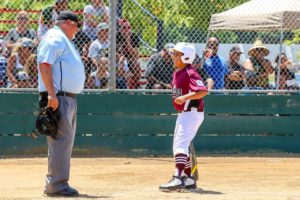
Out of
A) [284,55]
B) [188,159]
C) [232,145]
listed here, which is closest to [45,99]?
[188,159]

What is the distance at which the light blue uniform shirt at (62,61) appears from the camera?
27.5 feet

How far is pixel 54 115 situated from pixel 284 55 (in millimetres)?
6986

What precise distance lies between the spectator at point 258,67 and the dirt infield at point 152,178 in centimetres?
141

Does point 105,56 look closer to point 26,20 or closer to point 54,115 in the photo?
point 26,20

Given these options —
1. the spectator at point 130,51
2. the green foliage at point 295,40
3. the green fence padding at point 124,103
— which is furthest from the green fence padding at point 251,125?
the green foliage at point 295,40

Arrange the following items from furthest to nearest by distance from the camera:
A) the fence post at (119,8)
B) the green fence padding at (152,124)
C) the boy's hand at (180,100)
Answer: the fence post at (119,8) < the green fence padding at (152,124) < the boy's hand at (180,100)

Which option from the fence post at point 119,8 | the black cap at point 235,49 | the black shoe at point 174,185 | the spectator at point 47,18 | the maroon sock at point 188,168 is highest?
the fence post at point 119,8

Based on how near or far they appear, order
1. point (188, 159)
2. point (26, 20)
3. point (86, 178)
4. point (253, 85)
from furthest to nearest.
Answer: point (253, 85)
point (26, 20)
point (86, 178)
point (188, 159)

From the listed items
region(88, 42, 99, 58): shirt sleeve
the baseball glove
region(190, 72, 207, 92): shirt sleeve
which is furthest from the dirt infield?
region(88, 42, 99, 58): shirt sleeve

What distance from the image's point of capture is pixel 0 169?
1134 centimetres

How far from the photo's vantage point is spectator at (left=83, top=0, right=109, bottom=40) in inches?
523

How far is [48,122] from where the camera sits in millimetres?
8336

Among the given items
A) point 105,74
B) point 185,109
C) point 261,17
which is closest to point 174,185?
point 185,109

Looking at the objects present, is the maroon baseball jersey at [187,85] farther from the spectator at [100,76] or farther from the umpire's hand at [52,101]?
the spectator at [100,76]
